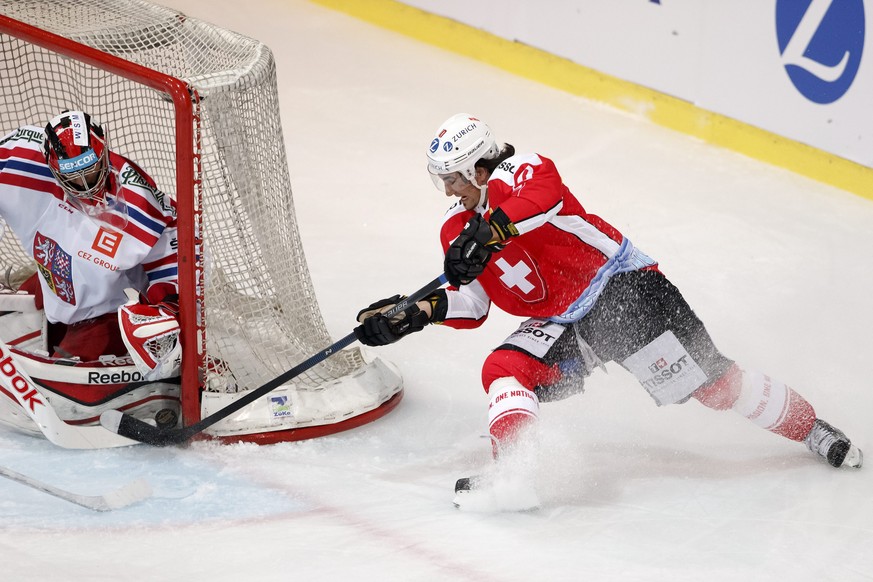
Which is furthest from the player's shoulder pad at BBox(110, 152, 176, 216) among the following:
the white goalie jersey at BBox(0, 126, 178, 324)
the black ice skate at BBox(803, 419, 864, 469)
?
the black ice skate at BBox(803, 419, 864, 469)

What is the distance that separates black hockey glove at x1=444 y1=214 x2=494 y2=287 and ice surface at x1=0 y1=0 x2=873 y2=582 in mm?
599

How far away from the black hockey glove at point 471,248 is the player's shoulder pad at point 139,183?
879 mm

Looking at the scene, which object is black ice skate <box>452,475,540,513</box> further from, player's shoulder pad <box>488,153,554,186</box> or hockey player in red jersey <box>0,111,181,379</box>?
hockey player in red jersey <box>0,111,181,379</box>

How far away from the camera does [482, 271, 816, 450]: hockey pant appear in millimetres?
2992

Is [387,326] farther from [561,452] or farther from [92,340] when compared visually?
[92,340]

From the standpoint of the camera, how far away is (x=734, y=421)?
344 centimetres

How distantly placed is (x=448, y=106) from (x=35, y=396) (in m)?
3.23

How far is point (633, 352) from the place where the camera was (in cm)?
302

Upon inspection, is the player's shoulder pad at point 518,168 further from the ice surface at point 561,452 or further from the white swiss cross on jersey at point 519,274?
the ice surface at point 561,452

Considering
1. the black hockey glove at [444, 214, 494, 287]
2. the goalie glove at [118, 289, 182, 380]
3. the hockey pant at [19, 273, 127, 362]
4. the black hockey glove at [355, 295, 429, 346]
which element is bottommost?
the hockey pant at [19, 273, 127, 362]

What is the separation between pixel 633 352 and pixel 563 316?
20cm

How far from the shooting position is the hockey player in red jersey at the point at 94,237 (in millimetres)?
3027

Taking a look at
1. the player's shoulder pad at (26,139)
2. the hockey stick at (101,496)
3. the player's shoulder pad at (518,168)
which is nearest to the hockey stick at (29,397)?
the hockey stick at (101,496)

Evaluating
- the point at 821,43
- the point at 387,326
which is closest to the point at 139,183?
the point at 387,326
